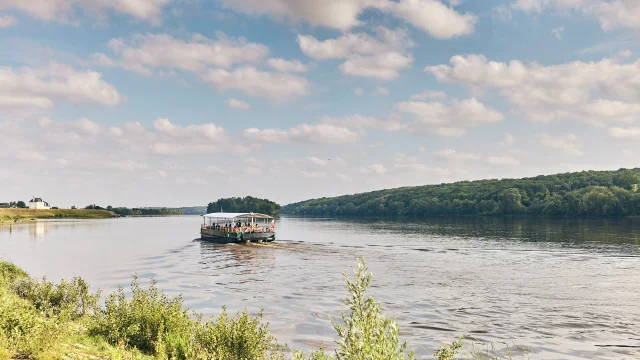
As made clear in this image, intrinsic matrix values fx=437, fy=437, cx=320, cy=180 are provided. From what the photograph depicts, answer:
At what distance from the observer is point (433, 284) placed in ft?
118

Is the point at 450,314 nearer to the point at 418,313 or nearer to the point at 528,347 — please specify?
the point at 418,313

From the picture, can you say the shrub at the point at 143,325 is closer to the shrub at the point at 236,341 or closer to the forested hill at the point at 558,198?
the shrub at the point at 236,341

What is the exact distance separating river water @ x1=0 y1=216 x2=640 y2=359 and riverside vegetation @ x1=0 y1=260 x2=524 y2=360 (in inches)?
208

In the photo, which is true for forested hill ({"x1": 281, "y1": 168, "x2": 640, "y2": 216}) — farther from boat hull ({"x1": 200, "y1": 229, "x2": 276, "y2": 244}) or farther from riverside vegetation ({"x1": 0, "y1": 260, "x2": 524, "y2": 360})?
riverside vegetation ({"x1": 0, "y1": 260, "x2": 524, "y2": 360})

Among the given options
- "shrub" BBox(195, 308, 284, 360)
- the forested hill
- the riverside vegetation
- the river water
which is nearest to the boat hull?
the river water

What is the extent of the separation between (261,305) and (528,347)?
54.0ft

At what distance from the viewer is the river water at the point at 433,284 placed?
22141mm

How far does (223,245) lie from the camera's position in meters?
75.2

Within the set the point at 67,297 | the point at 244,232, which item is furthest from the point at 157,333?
the point at 244,232

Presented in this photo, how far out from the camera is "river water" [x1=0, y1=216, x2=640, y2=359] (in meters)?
22.1

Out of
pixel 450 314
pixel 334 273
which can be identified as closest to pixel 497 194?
pixel 334 273

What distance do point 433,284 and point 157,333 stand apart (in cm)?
2512

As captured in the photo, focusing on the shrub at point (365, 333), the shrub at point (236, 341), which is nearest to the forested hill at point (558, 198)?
the shrub at point (236, 341)

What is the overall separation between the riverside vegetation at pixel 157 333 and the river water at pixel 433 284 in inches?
208
